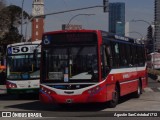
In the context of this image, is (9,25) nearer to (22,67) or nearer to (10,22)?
(10,22)

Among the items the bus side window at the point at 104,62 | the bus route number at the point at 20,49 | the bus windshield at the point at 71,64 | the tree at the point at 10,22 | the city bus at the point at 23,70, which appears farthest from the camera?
the tree at the point at 10,22

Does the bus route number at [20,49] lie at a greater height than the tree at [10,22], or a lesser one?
lesser

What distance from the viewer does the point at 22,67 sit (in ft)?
74.6

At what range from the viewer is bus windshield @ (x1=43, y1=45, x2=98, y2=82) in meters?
15.8

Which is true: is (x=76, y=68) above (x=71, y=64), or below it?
below

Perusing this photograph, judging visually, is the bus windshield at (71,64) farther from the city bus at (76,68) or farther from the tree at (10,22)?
the tree at (10,22)

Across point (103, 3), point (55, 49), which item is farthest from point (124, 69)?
point (103, 3)

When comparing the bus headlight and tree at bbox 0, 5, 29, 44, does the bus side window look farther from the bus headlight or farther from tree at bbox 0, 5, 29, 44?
tree at bbox 0, 5, 29, 44

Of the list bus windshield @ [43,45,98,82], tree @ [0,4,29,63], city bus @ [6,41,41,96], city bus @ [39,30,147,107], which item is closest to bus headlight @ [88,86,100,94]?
city bus @ [39,30,147,107]

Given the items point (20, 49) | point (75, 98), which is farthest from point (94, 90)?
point (20, 49)

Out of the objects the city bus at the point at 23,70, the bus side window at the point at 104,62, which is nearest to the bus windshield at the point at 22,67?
the city bus at the point at 23,70

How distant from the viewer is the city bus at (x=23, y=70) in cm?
2261

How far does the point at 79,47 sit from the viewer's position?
52.9 ft

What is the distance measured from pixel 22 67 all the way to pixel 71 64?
7173 millimetres
